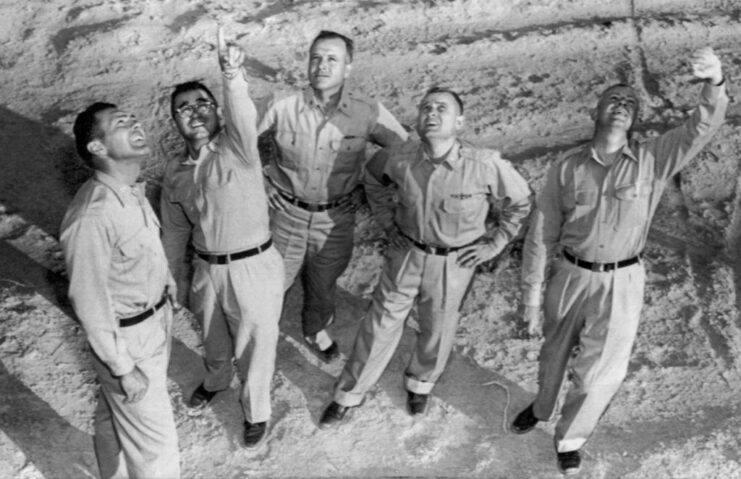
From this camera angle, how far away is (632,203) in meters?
5.36

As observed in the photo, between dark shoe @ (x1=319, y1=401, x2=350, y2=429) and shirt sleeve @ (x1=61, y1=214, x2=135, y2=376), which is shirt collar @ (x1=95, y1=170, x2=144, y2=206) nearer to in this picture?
shirt sleeve @ (x1=61, y1=214, x2=135, y2=376)

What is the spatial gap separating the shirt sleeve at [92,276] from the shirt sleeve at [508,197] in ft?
6.73

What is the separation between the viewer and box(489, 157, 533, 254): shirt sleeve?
5750 millimetres

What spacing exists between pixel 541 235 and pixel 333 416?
63.3 inches

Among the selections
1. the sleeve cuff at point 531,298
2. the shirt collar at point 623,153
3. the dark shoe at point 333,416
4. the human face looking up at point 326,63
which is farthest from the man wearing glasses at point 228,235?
the shirt collar at point 623,153

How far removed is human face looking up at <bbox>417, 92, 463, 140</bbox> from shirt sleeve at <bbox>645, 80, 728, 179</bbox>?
1.01 metres

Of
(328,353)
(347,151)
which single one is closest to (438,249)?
(347,151)

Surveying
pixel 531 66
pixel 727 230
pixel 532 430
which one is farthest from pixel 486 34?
pixel 532 430

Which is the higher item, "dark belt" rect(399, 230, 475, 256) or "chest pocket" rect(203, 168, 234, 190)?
"chest pocket" rect(203, 168, 234, 190)

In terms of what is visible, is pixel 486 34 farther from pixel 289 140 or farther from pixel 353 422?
pixel 353 422

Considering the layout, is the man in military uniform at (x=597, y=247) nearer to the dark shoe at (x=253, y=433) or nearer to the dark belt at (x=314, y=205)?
the dark belt at (x=314, y=205)

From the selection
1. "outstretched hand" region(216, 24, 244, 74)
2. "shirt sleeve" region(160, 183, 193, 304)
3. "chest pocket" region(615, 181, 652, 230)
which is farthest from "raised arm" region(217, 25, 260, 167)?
"chest pocket" region(615, 181, 652, 230)

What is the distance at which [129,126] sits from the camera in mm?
5188

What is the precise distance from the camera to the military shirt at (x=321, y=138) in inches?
243
